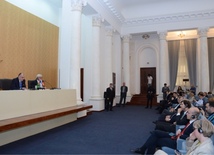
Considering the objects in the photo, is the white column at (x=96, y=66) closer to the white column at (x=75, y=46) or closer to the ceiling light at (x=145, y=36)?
the white column at (x=75, y=46)

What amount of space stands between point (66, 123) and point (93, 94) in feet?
11.9

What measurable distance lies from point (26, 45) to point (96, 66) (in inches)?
133

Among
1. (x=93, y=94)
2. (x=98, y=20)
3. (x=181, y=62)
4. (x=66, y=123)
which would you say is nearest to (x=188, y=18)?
(x=181, y=62)

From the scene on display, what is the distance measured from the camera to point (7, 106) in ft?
13.8

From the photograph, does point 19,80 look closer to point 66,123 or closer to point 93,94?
point 66,123

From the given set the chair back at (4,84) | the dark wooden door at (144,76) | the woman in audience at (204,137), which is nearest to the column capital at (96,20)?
the chair back at (4,84)

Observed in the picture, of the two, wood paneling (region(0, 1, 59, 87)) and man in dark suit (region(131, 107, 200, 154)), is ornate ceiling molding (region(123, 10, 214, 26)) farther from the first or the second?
man in dark suit (region(131, 107, 200, 154))

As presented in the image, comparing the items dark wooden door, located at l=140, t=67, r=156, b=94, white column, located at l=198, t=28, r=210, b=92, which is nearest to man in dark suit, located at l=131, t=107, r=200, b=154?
white column, located at l=198, t=28, r=210, b=92

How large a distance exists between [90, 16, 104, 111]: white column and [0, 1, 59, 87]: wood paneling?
2.16 m

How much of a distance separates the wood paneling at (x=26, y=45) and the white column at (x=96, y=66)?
216 centimetres

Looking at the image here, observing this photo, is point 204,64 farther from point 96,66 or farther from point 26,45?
point 26,45

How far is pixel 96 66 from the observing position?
32.2 feet

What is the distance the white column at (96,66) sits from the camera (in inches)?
384

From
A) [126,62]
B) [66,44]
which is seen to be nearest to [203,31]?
[126,62]
